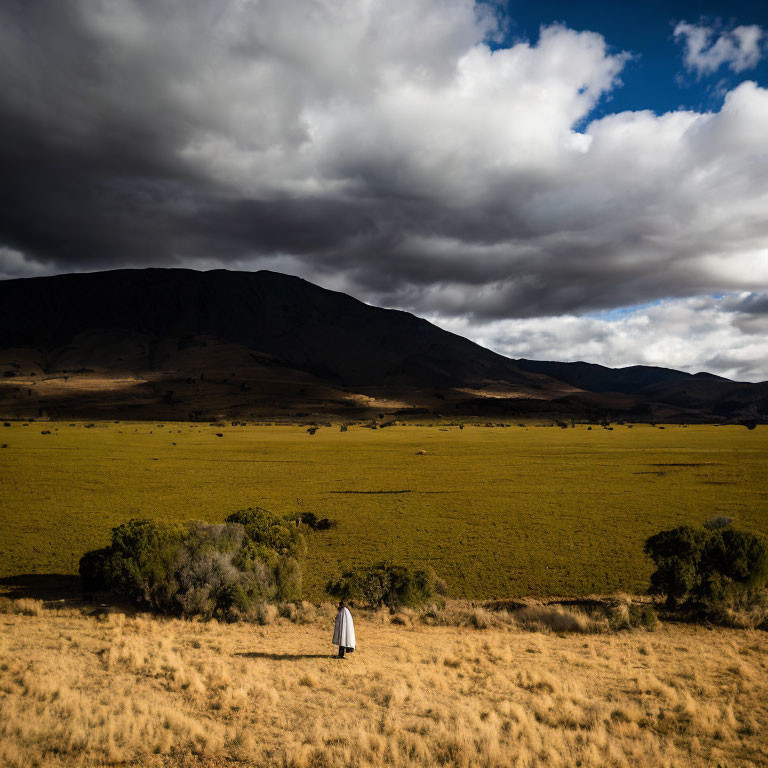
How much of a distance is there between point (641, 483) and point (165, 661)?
55.5 metres

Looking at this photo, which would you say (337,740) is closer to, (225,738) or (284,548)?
(225,738)

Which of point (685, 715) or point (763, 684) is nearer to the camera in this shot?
point (685, 715)

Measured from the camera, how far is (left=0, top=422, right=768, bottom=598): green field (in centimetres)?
3073

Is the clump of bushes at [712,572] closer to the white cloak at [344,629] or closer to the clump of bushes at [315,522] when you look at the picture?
the white cloak at [344,629]

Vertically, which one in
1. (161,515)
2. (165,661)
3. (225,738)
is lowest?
(161,515)

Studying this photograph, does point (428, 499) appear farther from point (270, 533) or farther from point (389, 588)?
point (389, 588)

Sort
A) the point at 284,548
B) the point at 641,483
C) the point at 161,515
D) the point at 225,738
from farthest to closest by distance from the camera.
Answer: the point at 641,483
the point at 161,515
the point at 284,548
the point at 225,738

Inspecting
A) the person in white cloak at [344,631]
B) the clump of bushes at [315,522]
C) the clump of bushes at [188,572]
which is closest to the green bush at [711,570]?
the person in white cloak at [344,631]

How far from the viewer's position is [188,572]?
22531mm

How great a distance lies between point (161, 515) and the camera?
136 ft

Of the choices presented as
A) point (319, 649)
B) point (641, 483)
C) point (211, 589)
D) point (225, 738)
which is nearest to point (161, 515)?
point (211, 589)

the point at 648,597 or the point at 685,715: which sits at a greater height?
the point at 685,715

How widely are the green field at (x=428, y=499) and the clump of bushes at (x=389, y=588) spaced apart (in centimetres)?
283

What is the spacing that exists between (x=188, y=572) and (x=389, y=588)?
9.26 metres
